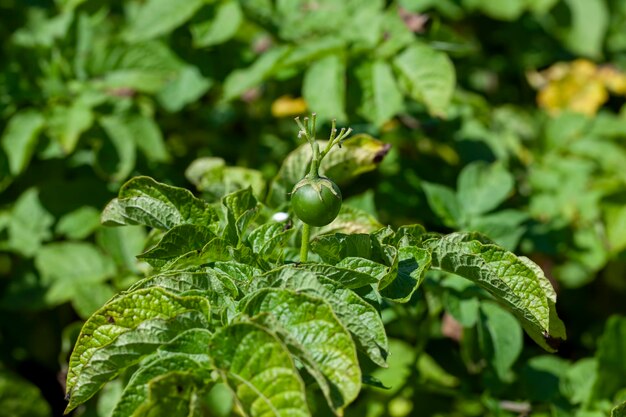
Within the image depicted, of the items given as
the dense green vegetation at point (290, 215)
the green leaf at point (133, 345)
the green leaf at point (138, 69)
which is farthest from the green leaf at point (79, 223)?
the green leaf at point (133, 345)

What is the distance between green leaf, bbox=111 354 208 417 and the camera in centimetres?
90

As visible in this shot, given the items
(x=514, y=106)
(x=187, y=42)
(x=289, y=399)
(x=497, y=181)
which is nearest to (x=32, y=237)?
(x=187, y=42)

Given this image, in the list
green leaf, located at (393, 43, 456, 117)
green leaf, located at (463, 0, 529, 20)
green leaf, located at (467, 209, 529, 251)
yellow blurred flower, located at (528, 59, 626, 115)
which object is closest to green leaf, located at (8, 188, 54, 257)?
green leaf, located at (393, 43, 456, 117)

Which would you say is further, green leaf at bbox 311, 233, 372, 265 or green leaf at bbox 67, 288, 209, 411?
green leaf at bbox 311, 233, 372, 265

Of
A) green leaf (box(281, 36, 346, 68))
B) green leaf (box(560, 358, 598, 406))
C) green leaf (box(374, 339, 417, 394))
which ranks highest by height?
green leaf (box(281, 36, 346, 68))

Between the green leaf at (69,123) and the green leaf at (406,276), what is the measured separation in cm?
104

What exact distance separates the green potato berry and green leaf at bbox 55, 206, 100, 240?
1100 millimetres

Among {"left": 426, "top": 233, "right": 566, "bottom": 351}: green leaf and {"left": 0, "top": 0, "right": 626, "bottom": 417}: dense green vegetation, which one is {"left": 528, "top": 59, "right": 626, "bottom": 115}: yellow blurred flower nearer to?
{"left": 0, "top": 0, "right": 626, "bottom": 417}: dense green vegetation

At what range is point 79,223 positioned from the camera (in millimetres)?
2020

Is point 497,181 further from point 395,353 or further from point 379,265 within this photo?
point 379,265

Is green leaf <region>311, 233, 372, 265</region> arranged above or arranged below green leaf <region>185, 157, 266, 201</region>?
above

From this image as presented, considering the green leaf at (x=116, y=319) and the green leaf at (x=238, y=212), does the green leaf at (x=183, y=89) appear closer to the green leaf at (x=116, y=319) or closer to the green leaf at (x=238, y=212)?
the green leaf at (x=238, y=212)

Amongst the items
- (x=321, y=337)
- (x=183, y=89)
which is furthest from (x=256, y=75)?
(x=321, y=337)

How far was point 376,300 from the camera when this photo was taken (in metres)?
1.11
